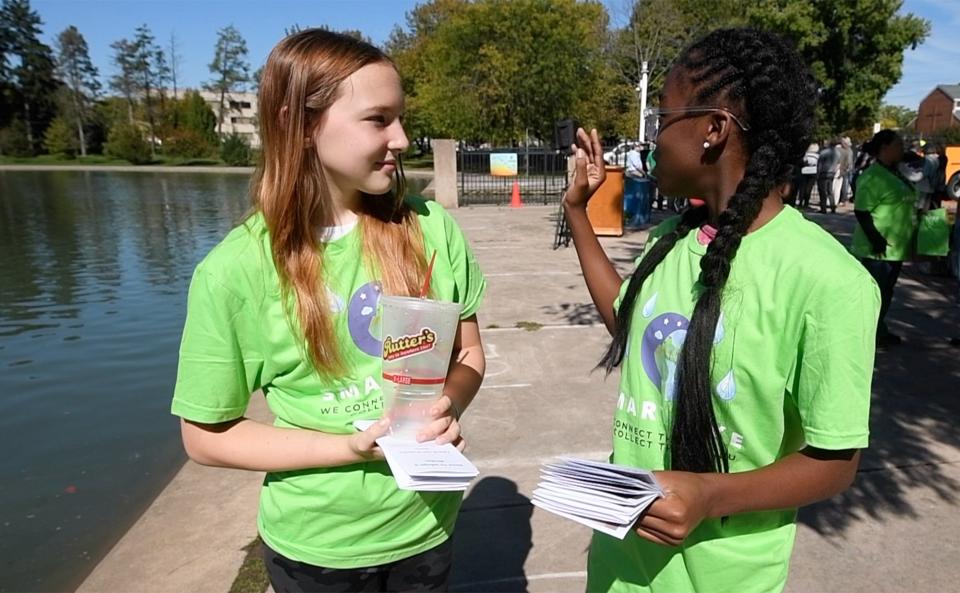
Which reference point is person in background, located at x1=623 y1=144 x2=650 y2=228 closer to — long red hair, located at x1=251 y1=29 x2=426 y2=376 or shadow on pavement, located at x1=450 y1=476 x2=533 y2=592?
shadow on pavement, located at x1=450 y1=476 x2=533 y2=592

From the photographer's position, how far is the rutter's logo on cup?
135 cm

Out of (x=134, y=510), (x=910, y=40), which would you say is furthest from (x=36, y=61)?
(x=134, y=510)

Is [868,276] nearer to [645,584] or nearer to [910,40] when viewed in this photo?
[645,584]

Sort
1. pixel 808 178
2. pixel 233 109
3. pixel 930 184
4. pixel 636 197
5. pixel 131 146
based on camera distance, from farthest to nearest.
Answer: pixel 233 109 < pixel 131 146 < pixel 808 178 < pixel 636 197 < pixel 930 184

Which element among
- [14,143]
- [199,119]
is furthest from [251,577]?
[14,143]

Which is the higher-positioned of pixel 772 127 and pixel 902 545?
pixel 772 127

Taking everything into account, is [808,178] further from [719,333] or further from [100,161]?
[100,161]

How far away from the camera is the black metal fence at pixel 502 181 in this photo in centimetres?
2216

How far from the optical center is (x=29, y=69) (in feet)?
230

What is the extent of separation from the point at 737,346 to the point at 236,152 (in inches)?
2347

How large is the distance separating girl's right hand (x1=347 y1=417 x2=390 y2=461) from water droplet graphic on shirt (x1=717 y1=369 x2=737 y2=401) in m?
0.69

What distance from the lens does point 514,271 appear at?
10.1m

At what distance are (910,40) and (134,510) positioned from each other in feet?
135

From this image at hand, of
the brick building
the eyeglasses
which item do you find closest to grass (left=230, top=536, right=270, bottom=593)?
the eyeglasses
